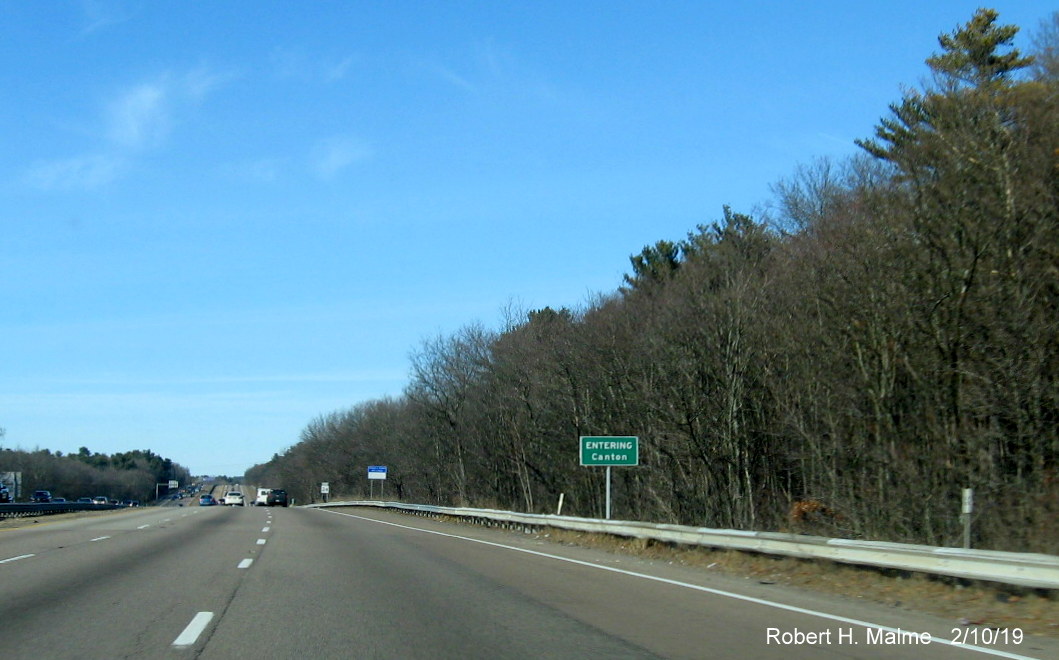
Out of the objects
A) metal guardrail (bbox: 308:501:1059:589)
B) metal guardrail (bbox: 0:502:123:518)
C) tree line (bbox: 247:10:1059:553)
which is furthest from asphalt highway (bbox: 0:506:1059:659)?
metal guardrail (bbox: 0:502:123:518)

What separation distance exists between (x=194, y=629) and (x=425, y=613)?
2725 mm

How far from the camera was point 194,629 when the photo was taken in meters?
10.1

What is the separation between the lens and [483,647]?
9305mm

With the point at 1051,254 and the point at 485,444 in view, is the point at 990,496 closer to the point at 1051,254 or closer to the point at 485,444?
the point at 1051,254

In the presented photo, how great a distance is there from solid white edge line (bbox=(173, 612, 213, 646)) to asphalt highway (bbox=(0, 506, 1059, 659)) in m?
0.02

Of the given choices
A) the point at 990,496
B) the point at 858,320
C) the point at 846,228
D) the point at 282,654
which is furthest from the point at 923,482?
the point at 282,654

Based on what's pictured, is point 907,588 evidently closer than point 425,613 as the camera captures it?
No

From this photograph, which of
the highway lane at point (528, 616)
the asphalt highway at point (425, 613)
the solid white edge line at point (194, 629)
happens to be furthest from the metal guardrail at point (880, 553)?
the solid white edge line at point (194, 629)

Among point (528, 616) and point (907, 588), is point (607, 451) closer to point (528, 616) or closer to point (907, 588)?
point (907, 588)

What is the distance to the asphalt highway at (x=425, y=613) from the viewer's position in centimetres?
920

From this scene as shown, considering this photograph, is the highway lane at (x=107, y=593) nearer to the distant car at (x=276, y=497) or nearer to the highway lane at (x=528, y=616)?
the highway lane at (x=528, y=616)

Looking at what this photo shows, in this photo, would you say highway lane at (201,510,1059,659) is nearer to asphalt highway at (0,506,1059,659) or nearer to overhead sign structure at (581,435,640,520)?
asphalt highway at (0,506,1059,659)

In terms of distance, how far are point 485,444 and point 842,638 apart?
53.7 metres

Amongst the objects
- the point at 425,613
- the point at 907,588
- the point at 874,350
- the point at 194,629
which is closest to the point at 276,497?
the point at 874,350
